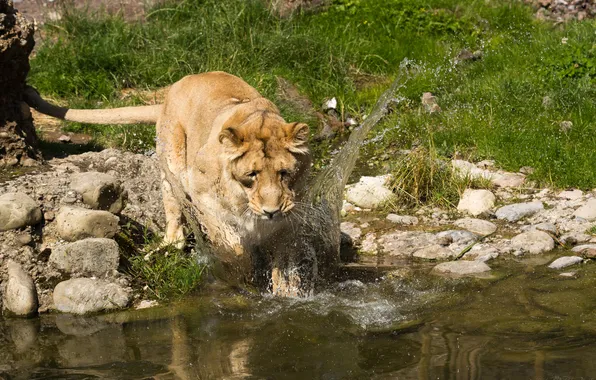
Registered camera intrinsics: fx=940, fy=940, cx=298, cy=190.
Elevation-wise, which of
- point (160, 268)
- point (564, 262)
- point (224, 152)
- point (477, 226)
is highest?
point (224, 152)

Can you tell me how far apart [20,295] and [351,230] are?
3238 millimetres

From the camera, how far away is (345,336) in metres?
6.45

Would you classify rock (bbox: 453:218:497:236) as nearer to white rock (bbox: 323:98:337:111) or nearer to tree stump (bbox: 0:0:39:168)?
white rock (bbox: 323:98:337:111)

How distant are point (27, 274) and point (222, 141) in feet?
6.36

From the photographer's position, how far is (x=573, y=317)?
6523mm

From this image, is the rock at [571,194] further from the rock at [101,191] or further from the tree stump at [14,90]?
the tree stump at [14,90]

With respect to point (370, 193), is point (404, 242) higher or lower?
lower

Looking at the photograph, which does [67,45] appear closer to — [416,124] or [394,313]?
[416,124]

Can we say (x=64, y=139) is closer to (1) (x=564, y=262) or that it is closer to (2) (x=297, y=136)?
(2) (x=297, y=136)

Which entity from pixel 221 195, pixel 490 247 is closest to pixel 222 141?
pixel 221 195

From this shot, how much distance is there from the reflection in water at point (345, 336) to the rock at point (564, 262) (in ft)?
0.64

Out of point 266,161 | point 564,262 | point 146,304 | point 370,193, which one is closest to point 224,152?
point 266,161

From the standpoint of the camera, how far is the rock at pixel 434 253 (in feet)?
27.0

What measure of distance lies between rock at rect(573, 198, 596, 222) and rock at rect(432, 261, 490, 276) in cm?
136
